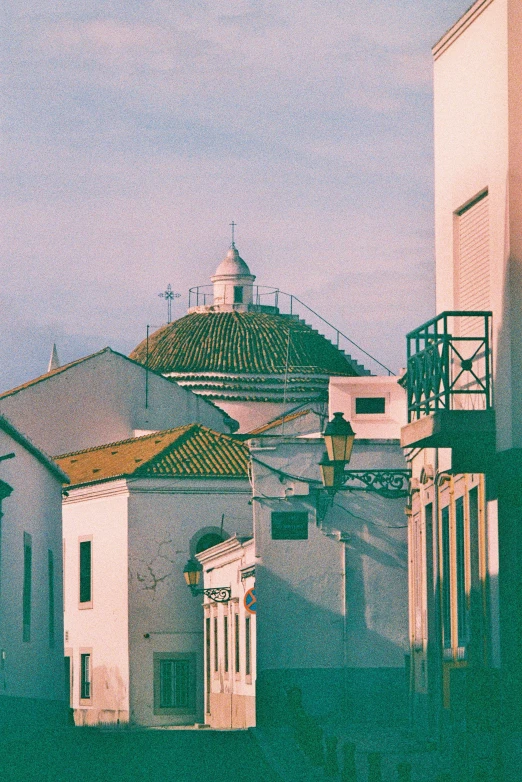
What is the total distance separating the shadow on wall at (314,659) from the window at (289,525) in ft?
2.32

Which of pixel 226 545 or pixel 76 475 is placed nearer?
pixel 226 545

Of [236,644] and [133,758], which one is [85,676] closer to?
[236,644]

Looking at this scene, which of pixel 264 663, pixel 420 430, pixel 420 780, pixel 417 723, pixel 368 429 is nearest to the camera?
pixel 420 780

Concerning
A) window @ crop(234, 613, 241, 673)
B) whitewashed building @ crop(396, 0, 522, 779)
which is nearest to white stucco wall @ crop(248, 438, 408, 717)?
window @ crop(234, 613, 241, 673)

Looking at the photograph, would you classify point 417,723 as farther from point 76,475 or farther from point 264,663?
point 76,475

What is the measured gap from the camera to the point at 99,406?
56.7 metres

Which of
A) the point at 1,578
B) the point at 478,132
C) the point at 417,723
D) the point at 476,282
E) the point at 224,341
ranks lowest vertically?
the point at 417,723

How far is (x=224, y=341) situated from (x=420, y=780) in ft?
184

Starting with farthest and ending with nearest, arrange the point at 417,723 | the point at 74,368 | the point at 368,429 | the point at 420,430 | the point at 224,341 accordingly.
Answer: the point at 224,341 < the point at 74,368 < the point at 368,429 < the point at 417,723 < the point at 420,430

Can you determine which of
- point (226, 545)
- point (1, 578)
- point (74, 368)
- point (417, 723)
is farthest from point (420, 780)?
point (74, 368)

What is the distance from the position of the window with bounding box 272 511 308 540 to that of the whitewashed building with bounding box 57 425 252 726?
41.3 ft

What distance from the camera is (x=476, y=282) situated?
19.2 metres

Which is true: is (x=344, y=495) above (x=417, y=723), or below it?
above

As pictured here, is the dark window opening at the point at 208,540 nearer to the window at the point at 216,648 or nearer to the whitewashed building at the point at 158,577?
the whitewashed building at the point at 158,577
